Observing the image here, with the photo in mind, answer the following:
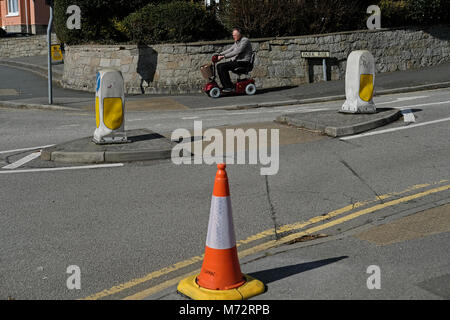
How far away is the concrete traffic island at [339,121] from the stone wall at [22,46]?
2509 centimetres

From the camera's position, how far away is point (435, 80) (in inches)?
683

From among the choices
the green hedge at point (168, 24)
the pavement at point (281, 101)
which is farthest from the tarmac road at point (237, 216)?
the green hedge at point (168, 24)

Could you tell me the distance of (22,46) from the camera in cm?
3378

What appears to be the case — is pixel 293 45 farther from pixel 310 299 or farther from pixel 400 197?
pixel 310 299

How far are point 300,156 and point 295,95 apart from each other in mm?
7895

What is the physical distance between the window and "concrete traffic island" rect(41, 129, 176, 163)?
35.8m

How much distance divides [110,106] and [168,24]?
33.3 feet

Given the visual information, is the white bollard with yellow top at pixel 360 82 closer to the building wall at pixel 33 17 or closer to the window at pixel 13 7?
the building wall at pixel 33 17

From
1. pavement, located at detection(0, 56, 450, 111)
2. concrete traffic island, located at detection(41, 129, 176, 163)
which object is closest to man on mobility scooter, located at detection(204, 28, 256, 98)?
pavement, located at detection(0, 56, 450, 111)

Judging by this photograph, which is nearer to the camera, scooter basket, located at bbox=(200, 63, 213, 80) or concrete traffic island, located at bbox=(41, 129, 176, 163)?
concrete traffic island, located at bbox=(41, 129, 176, 163)

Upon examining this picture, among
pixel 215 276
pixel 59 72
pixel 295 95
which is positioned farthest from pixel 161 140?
pixel 59 72

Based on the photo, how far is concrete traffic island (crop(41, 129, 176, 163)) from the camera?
9203 mm

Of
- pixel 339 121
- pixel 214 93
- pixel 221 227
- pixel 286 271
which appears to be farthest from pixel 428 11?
pixel 221 227

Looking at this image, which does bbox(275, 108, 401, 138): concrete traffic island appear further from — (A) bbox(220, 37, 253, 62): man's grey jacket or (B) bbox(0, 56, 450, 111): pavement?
(A) bbox(220, 37, 253, 62): man's grey jacket
